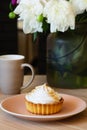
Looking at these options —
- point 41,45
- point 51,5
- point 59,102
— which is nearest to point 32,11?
point 51,5

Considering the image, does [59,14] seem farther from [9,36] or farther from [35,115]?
[9,36]

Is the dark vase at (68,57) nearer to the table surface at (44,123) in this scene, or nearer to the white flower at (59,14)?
the white flower at (59,14)

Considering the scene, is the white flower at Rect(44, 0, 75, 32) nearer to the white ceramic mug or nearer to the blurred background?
the white ceramic mug

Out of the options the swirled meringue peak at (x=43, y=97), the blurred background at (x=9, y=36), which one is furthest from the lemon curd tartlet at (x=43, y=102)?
the blurred background at (x=9, y=36)

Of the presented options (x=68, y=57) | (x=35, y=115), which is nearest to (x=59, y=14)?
(x=68, y=57)

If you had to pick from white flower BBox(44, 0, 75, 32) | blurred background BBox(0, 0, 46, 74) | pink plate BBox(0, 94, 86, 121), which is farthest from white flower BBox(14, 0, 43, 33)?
blurred background BBox(0, 0, 46, 74)
